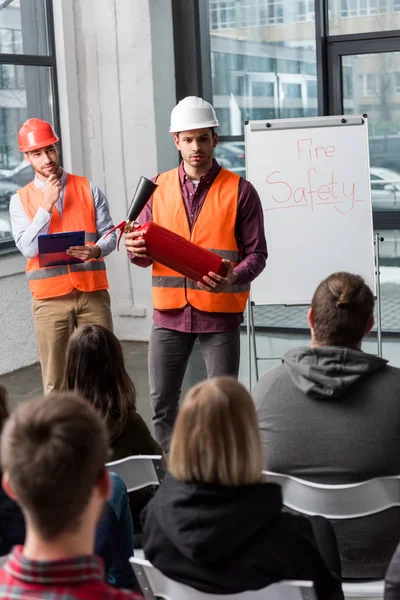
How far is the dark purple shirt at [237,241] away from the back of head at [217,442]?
1.64 metres

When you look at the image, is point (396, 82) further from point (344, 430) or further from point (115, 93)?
point (344, 430)

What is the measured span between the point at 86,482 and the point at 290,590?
60 centimetres

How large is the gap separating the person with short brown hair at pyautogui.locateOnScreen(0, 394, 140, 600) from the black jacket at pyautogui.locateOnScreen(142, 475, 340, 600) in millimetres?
389

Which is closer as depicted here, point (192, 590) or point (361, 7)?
point (192, 590)

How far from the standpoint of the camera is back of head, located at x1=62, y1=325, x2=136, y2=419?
244cm

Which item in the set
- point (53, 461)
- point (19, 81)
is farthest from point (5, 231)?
point (53, 461)

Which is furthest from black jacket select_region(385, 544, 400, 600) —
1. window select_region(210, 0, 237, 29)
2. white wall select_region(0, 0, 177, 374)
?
window select_region(210, 0, 237, 29)

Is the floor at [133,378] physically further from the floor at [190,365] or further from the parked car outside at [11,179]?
the parked car outside at [11,179]

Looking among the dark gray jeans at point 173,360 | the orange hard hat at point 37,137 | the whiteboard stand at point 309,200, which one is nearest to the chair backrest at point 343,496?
the dark gray jeans at point 173,360

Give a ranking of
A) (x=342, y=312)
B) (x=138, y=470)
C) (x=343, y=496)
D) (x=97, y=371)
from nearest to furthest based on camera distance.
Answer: (x=343, y=496), (x=342, y=312), (x=138, y=470), (x=97, y=371)

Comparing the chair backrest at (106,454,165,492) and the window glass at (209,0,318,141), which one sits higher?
the window glass at (209,0,318,141)

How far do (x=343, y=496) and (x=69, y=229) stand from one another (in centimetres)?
227

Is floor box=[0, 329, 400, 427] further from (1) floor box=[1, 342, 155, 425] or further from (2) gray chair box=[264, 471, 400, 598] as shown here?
(2) gray chair box=[264, 471, 400, 598]

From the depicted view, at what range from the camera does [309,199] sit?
14.5 ft
